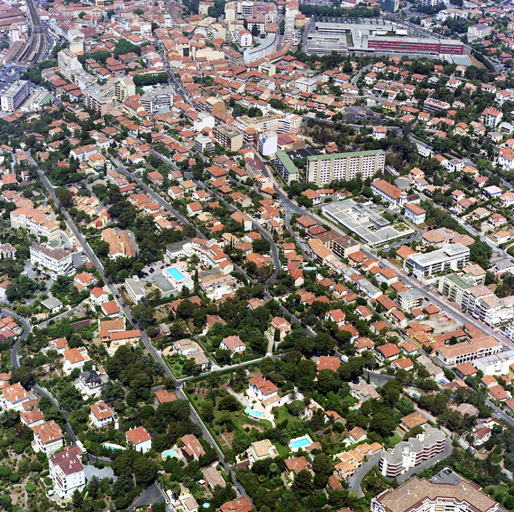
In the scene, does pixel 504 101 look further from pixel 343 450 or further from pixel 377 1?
pixel 343 450

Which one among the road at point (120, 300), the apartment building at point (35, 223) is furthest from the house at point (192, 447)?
the apartment building at point (35, 223)

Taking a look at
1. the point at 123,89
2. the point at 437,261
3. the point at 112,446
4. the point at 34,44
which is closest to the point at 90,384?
the point at 112,446

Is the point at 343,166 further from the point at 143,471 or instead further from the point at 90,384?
the point at 143,471

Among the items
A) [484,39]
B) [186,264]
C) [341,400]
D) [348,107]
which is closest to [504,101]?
[348,107]

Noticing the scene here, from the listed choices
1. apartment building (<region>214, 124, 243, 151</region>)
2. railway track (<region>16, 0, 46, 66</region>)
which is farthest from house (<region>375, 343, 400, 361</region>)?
railway track (<region>16, 0, 46, 66</region>)

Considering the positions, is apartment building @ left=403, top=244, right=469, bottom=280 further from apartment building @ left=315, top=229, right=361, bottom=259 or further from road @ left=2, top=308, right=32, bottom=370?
road @ left=2, top=308, right=32, bottom=370

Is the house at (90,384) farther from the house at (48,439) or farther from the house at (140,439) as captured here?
the house at (140,439)
